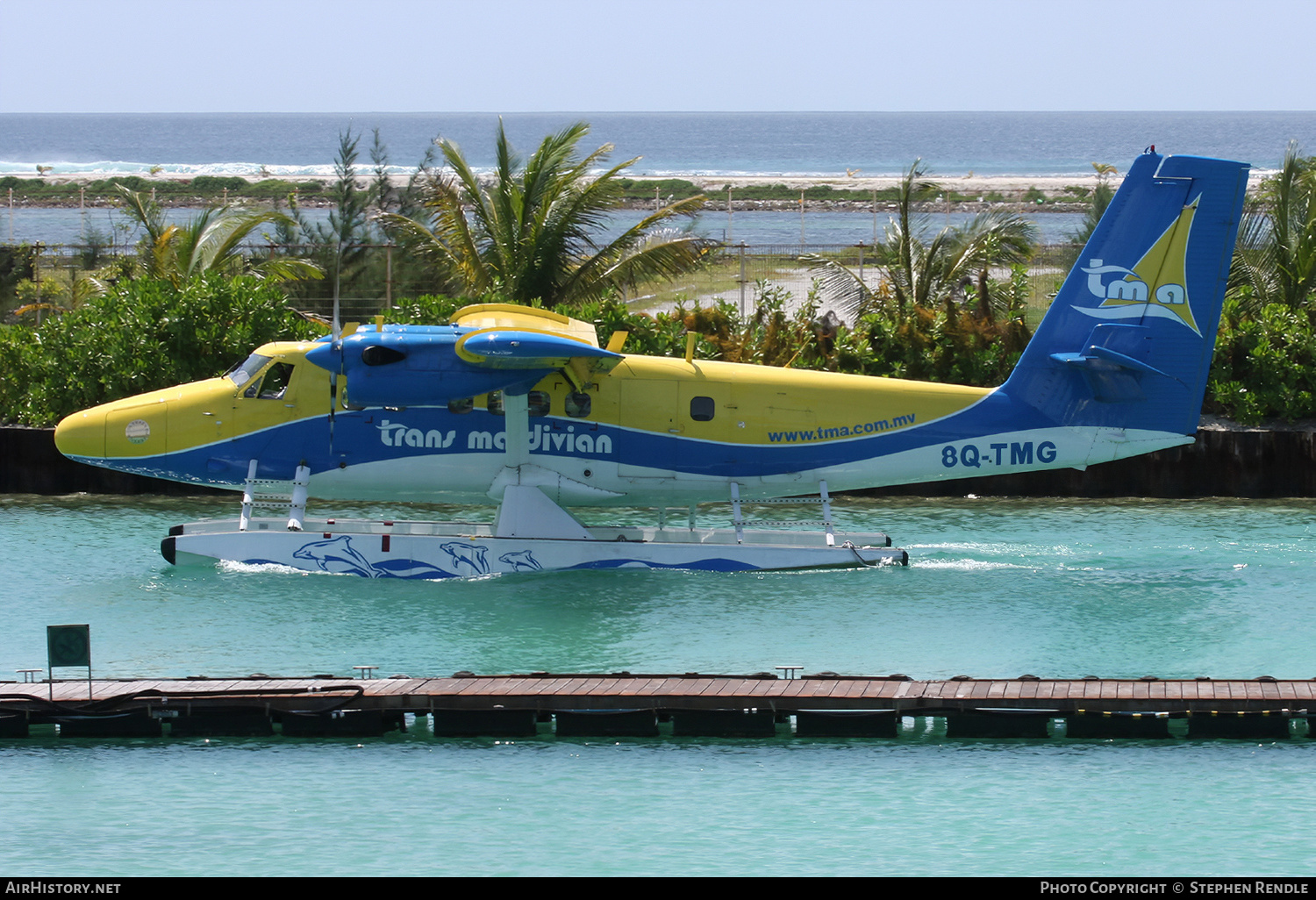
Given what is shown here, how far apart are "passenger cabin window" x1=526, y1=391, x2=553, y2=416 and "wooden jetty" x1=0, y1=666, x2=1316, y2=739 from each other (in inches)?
Result: 206

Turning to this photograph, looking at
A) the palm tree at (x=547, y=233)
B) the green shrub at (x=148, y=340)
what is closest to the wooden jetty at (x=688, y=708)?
the green shrub at (x=148, y=340)

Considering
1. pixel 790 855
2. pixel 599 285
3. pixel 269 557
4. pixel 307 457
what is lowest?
pixel 790 855

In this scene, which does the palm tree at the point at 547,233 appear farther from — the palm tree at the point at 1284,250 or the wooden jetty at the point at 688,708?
the wooden jetty at the point at 688,708

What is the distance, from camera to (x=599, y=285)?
24766mm

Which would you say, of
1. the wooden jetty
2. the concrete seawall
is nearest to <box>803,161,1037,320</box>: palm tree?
the concrete seawall

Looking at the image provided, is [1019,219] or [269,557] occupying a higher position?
[1019,219]

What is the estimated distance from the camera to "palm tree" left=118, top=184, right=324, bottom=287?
26.0 m

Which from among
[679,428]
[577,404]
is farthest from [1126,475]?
[577,404]

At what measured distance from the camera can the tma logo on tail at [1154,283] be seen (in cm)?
1694

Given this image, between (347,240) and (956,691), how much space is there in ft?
69.5

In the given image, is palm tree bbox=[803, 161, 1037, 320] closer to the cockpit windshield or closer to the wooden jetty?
the cockpit windshield

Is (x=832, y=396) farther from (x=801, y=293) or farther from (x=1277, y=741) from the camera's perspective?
(x=801, y=293)

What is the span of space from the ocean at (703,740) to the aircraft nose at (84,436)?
141 cm

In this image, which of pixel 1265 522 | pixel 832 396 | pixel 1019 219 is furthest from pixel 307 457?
pixel 1019 219
